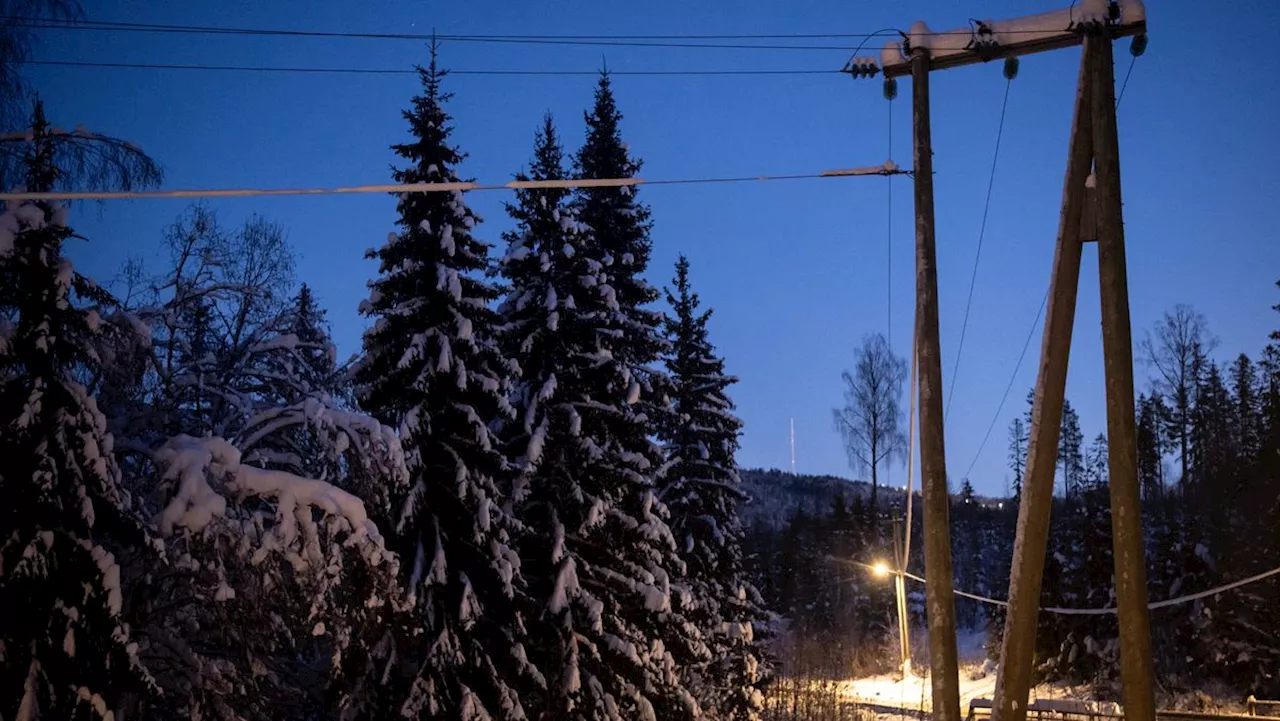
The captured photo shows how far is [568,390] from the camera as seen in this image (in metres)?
19.0

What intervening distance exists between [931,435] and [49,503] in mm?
8069

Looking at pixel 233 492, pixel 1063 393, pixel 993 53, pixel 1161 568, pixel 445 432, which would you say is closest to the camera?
pixel 1063 393

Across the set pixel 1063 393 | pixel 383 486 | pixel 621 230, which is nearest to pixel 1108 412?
pixel 1063 393

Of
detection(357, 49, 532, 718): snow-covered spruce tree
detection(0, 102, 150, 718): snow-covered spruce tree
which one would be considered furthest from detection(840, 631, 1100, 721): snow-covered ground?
detection(0, 102, 150, 718): snow-covered spruce tree

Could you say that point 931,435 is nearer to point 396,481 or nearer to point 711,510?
point 396,481

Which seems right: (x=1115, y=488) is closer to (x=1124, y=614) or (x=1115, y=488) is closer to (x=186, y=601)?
(x=1124, y=614)

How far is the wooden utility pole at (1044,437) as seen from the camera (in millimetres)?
8430

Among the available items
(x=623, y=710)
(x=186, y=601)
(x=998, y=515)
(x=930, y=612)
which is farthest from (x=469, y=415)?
(x=998, y=515)

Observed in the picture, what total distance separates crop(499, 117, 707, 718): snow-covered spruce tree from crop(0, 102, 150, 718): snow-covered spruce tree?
27.7 ft

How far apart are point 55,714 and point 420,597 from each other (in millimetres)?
6301

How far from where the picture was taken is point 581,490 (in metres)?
18.2

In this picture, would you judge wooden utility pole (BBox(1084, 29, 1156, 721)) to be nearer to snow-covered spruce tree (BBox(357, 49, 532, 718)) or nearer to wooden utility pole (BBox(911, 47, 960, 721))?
wooden utility pole (BBox(911, 47, 960, 721))

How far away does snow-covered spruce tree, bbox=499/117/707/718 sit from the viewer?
17297 mm

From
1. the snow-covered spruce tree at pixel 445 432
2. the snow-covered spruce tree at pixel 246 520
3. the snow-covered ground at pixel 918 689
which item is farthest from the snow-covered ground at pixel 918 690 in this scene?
the snow-covered spruce tree at pixel 246 520
